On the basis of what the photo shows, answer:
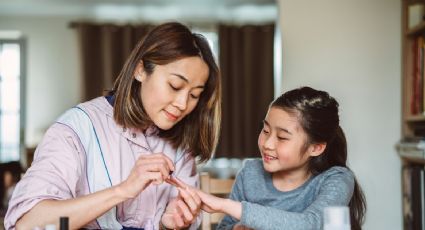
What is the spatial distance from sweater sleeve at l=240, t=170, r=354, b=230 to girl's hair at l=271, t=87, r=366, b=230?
0.38 ft

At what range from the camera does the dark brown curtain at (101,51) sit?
5.86 m

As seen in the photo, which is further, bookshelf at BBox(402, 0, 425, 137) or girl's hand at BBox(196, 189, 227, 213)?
bookshelf at BBox(402, 0, 425, 137)

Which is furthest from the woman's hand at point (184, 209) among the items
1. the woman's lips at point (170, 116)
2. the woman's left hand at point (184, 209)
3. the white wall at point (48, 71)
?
the white wall at point (48, 71)

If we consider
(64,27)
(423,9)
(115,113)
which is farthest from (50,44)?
(115,113)

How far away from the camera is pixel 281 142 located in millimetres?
1450

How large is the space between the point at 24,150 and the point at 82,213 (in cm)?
510

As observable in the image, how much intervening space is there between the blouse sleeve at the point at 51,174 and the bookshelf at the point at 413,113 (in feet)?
5.22


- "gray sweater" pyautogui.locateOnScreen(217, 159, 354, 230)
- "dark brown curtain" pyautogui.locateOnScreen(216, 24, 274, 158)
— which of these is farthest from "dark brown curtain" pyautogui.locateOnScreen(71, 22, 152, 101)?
"gray sweater" pyautogui.locateOnScreen(217, 159, 354, 230)

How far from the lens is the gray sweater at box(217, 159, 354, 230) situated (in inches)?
46.5

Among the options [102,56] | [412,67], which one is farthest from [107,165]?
[102,56]

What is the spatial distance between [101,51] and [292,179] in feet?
15.2

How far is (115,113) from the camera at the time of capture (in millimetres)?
1402

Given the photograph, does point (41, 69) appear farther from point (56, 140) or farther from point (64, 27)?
point (56, 140)

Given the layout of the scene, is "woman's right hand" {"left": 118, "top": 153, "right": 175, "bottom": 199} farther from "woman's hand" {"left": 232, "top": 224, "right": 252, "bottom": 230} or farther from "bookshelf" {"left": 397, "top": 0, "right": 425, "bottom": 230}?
"bookshelf" {"left": 397, "top": 0, "right": 425, "bottom": 230}
